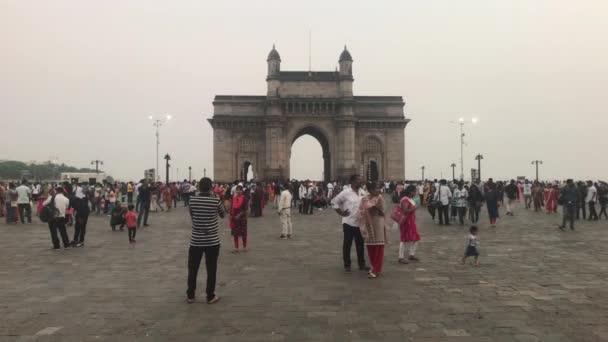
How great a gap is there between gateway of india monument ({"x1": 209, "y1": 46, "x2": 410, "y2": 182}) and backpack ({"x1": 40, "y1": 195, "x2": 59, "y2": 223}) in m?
39.4

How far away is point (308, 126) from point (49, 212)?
42.9 meters

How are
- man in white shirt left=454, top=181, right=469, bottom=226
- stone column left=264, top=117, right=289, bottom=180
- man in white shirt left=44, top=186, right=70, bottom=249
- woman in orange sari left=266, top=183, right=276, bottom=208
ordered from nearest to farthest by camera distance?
man in white shirt left=44, top=186, right=70, bottom=249
man in white shirt left=454, top=181, right=469, bottom=226
woman in orange sari left=266, top=183, right=276, bottom=208
stone column left=264, top=117, right=289, bottom=180

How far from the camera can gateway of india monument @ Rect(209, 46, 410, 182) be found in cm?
5197

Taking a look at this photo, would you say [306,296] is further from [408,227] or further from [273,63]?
[273,63]

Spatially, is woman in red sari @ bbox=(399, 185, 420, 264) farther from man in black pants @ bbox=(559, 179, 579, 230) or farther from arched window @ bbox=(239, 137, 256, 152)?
arched window @ bbox=(239, 137, 256, 152)

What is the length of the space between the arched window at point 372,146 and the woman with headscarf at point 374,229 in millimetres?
46987

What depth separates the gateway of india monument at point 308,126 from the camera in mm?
51969

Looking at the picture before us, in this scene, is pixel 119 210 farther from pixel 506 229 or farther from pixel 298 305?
pixel 506 229

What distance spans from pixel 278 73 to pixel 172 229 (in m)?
39.1

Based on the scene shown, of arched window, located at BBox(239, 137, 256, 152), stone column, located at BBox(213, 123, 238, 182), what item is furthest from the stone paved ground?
arched window, located at BBox(239, 137, 256, 152)

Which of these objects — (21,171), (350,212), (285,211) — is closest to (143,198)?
(285,211)

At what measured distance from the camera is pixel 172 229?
53.9 ft

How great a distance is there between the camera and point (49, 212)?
11477 millimetres

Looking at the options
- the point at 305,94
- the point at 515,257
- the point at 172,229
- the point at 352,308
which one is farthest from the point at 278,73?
the point at 352,308
